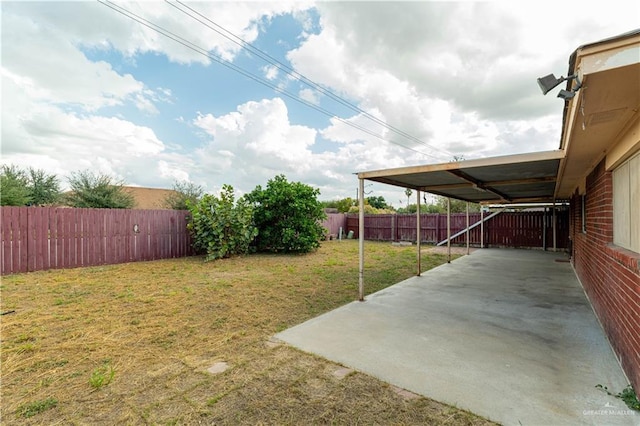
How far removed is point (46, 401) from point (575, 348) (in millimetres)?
4596

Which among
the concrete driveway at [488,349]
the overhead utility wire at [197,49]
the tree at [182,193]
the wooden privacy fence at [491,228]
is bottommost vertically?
the concrete driveway at [488,349]

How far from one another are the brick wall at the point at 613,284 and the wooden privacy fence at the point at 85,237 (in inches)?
403

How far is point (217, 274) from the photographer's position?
23.0ft

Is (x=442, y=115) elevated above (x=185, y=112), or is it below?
above

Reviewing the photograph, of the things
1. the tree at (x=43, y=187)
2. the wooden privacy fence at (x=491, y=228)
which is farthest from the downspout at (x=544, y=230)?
the tree at (x=43, y=187)

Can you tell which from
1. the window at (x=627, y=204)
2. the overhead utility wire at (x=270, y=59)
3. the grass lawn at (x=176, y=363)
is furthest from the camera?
the overhead utility wire at (x=270, y=59)

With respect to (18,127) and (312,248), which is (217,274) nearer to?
(312,248)

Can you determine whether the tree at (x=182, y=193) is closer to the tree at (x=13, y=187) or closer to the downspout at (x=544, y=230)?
the tree at (x=13, y=187)

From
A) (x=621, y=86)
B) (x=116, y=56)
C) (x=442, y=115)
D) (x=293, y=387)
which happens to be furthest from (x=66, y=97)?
(x=442, y=115)

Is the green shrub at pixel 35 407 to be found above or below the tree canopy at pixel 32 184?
below

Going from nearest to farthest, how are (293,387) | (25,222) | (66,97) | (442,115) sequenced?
(293,387) → (25,222) → (66,97) → (442,115)

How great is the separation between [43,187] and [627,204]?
20.0 m

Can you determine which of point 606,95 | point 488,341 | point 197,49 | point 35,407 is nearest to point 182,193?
point 197,49

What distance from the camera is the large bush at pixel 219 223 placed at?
9203 mm
